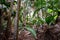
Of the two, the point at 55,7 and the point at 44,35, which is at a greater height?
the point at 55,7

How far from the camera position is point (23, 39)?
1.67 meters

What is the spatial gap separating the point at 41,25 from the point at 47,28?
116mm

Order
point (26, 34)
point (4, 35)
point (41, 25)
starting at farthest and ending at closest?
point (41, 25)
point (26, 34)
point (4, 35)

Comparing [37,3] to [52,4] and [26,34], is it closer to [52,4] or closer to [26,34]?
[52,4]

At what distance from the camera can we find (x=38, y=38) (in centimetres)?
167

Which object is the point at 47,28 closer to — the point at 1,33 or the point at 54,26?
the point at 54,26

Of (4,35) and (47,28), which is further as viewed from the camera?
(47,28)

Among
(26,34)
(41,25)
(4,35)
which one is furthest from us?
(41,25)

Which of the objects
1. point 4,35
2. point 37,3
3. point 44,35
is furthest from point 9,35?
point 37,3

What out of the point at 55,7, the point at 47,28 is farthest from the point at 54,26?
the point at 55,7

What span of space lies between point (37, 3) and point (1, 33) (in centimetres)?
51

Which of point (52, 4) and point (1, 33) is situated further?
point (52, 4)

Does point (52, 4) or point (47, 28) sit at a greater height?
point (52, 4)

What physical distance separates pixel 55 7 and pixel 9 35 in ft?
1.87
